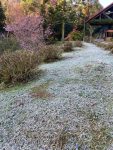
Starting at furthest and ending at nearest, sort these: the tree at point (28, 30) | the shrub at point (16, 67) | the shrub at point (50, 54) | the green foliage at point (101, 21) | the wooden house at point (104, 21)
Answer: the green foliage at point (101, 21), the wooden house at point (104, 21), the tree at point (28, 30), the shrub at point (50, 54), the shrub at point (16, 67)

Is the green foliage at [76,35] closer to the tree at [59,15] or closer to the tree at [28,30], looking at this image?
the tree at [59,15]

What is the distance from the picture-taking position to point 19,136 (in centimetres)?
456

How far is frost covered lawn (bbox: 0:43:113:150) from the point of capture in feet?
14.2

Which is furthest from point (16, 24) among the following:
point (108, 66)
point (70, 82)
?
point (70, 82)

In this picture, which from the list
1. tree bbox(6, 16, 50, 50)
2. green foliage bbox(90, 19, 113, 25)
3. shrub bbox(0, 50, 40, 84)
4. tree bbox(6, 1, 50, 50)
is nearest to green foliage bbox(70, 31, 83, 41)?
green foliage bbox(90, 19, 113, 25)

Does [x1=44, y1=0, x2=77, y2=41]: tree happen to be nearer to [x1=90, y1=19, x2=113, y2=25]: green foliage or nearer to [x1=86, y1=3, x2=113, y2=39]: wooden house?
[x1=86, y1=3, x2=113, y2=39]: wooden house

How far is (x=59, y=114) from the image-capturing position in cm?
506

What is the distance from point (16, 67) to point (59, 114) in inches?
109

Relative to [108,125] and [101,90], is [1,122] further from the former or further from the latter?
[101,90]

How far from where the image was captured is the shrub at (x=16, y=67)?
7254 mm

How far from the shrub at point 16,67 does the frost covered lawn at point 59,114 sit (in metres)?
0.45

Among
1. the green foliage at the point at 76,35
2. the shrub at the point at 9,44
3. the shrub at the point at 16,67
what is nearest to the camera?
the shrub at the point at 16,67

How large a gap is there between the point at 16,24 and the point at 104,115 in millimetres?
18404

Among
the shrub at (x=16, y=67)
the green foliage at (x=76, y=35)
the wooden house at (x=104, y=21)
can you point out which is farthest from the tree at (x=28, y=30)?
the shrub at (x=16, y=67)
